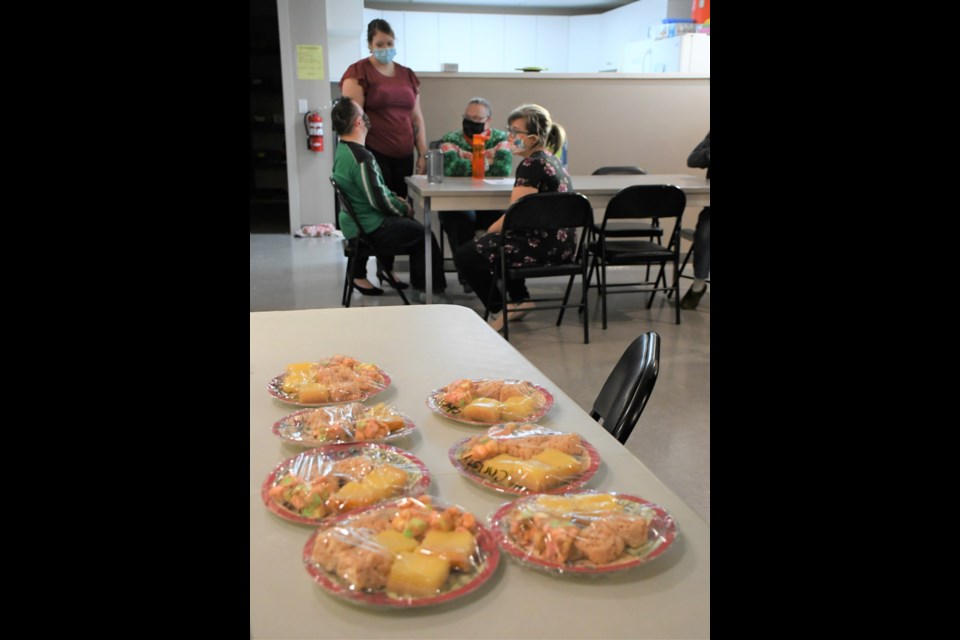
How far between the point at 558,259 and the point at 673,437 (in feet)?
4.83

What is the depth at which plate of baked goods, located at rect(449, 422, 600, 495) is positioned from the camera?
1.04m

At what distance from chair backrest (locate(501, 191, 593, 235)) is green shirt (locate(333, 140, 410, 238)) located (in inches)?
33.6

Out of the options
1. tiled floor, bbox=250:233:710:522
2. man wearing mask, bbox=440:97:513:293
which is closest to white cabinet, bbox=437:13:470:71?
tiled floor, bbox=250:233:710:522

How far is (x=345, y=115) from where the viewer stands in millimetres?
4281

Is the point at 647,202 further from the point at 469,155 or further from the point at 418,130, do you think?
the point at 418,130

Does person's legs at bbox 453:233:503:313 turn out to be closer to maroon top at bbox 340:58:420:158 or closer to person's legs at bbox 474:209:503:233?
person's legs at bbox 474:209:503:233

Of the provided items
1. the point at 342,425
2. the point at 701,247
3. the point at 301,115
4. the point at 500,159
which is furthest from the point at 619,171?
the point at 342,425

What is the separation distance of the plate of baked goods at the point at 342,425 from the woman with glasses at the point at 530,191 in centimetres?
275

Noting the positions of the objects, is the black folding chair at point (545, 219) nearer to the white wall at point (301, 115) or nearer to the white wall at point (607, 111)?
the white wall at point (607, 111)

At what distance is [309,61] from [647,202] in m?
4.32
